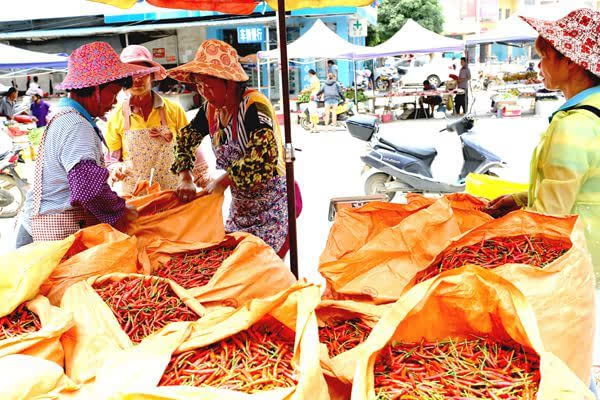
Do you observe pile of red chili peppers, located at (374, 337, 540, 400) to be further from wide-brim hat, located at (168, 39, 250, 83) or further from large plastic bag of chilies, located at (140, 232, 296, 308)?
wide-brim hat, located at (168, 39, 250, 83)

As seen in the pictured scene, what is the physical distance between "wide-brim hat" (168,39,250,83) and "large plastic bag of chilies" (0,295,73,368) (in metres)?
1.30

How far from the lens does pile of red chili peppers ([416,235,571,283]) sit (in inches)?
79.1

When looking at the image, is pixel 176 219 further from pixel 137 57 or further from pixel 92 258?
pixel 137 57

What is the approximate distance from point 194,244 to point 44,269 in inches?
27.2

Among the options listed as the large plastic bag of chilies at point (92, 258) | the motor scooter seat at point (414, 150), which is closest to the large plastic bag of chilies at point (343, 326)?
the large plastic bag of chilies at point (92, 258)

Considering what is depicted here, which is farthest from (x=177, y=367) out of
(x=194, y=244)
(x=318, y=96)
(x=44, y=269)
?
(x=318, y=96)

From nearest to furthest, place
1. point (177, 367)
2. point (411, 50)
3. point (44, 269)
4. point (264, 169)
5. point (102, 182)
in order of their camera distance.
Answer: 1. point (177, 367)
2. point (44, 269)
3. point (102, 182)
4. point (264, 169)
5. point (411, 50)

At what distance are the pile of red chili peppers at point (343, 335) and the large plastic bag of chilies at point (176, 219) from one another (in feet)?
3.00

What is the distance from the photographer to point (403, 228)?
2.40m

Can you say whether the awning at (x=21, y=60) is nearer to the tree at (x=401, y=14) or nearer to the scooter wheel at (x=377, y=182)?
the scooter wheel at (x=377, y=182)

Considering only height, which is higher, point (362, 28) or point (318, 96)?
point (362, 28)

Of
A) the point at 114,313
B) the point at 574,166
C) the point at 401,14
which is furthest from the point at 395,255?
the point at 401,14

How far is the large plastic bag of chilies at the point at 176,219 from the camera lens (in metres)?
2.60

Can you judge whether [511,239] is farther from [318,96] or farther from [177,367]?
[318,96]
